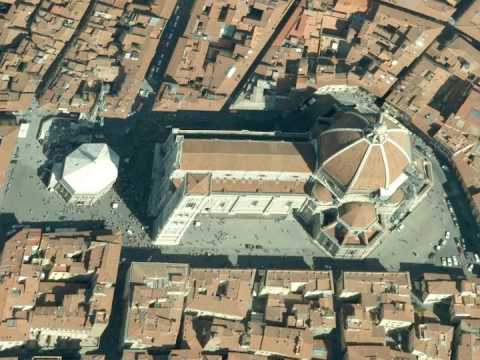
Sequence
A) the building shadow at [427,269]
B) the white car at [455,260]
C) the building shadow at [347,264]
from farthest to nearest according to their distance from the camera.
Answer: the white car at [455,260] → the building shadow at [427,269] → the building shadow at [347,264]

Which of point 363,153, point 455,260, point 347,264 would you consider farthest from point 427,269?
point 363,153

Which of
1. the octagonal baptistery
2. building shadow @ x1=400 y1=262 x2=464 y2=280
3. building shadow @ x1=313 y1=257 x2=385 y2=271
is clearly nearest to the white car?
building shadow @ x1=400 y1=262 x2=464 y2=280

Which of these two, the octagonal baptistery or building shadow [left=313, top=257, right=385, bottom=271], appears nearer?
the octagonal baptistery

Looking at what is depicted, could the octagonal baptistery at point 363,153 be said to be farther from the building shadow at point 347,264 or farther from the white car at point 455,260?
the white car at point 455,260

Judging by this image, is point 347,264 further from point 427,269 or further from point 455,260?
point 455,260

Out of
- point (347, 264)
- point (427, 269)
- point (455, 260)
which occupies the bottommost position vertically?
point (347, 264)

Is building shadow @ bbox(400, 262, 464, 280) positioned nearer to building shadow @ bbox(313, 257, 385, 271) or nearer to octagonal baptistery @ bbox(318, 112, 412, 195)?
building shadow @ bbox(313, 257, 385, 271)

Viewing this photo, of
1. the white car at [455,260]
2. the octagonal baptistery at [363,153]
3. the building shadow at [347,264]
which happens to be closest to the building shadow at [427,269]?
the white car at [455,260]

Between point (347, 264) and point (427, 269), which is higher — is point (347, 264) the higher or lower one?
the lower one
